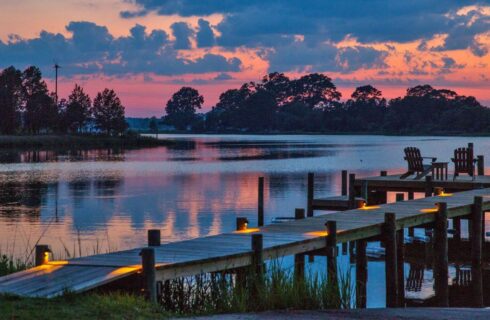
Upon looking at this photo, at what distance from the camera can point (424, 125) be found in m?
180

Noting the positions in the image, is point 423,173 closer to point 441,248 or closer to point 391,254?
point 441,248

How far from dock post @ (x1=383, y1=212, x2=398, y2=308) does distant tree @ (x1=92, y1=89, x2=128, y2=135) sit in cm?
10682

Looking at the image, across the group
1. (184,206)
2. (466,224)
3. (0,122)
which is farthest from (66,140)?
(466,224)

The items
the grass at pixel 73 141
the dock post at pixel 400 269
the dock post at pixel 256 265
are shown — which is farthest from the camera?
the grass at pixel 73 141

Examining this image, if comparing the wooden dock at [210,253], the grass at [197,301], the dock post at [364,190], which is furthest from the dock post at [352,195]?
the grass at [197,301]

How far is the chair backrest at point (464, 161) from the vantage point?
24.7 metres

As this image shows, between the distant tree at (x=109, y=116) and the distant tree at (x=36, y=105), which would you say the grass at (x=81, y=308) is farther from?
the distant tree at (x=109, y=116)

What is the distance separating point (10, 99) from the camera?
102 metres

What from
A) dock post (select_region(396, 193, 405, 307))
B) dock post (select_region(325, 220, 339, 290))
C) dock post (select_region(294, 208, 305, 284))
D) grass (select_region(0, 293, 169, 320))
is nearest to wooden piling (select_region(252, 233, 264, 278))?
dock post (select_region(294, 208, 305, 284))

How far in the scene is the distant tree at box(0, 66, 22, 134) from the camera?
3954 inches

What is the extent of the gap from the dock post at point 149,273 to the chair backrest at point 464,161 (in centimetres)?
1586

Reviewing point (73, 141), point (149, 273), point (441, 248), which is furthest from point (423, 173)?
point (73, 141)

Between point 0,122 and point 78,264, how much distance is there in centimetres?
9331

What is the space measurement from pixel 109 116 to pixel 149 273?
113 m
